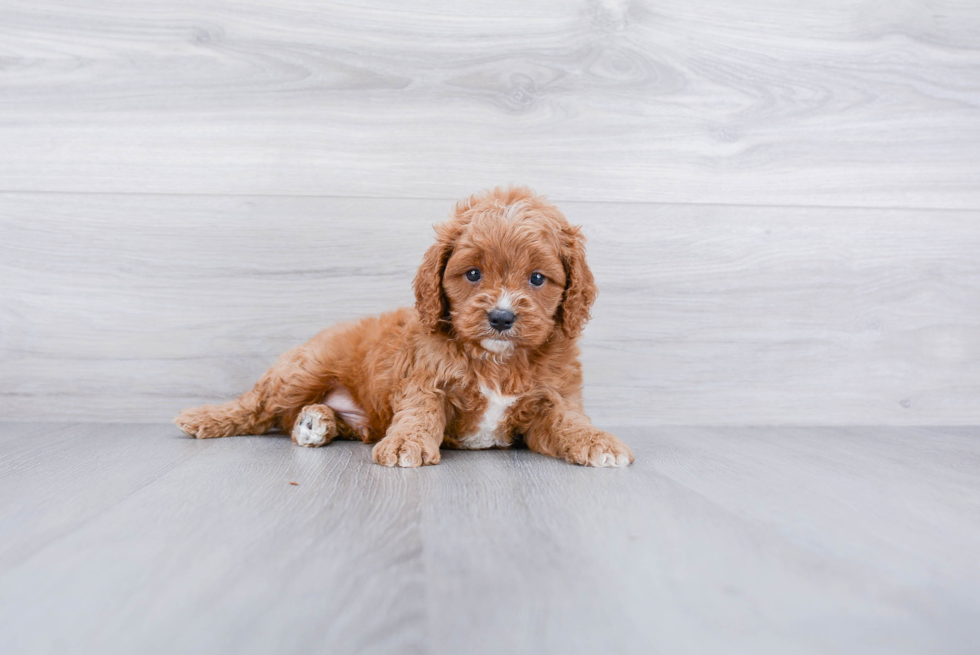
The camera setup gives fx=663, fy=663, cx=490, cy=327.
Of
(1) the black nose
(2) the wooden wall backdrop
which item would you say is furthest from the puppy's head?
(2) the wooden wall backdrop

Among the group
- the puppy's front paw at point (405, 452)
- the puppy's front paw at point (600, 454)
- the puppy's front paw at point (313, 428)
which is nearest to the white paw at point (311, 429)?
the puppy's front paw at point (313, 428)

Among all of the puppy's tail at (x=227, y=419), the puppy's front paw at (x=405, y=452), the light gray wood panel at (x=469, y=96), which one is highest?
the light gray wood panel at (x=469, y=96)

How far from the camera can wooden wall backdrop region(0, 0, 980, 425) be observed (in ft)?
8.68

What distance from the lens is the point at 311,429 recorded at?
86.3 inches

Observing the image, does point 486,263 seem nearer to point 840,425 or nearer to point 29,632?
point 29,632

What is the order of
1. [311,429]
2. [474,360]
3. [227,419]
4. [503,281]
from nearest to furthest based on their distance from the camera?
[503,281] → [474,360] → [311,429] → [227,419]

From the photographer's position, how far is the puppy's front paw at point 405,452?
184 cm

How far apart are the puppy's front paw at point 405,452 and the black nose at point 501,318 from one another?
0.39m

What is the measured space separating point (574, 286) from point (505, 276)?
24 cm

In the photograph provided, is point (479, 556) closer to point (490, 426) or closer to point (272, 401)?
point (490, 426)

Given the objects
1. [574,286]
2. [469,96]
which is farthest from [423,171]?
[574,286]

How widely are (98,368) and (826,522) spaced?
8.71 feet

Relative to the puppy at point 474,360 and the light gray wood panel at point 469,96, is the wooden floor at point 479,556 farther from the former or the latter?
the light gray wood panel at point 469,96

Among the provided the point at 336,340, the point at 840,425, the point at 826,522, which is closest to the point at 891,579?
the point at 826,522
